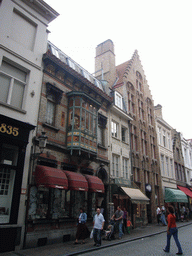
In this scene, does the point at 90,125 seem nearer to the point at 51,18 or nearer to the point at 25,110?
the point at 25,110

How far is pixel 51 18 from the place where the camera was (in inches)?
505

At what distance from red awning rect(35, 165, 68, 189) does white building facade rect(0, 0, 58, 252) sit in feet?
1.82

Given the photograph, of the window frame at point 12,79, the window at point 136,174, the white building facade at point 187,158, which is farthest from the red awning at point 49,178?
the white building facade at point 187,158

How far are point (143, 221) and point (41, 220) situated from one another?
12863mm

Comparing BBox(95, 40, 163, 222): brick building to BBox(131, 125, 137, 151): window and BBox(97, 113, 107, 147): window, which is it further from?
BBox(97, 113, 107, 147): window

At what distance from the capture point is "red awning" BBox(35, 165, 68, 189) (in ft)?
31.1

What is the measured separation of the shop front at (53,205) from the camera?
9.47 meters

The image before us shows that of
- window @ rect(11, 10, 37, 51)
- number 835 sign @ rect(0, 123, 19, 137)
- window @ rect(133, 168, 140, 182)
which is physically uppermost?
window @ rect(11, 10, 37, 51)

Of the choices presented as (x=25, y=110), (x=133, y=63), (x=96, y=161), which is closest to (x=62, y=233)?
(x=96, y=161)

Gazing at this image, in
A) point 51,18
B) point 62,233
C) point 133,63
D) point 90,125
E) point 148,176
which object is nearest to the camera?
point 62,233

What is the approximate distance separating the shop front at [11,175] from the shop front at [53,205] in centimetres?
76

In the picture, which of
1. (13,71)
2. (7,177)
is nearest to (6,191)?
(7,177)

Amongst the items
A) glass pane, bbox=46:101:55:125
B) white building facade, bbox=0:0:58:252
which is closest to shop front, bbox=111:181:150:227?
glass pane, bbox=46:101:55:125

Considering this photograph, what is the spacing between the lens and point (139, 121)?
23.4 m
